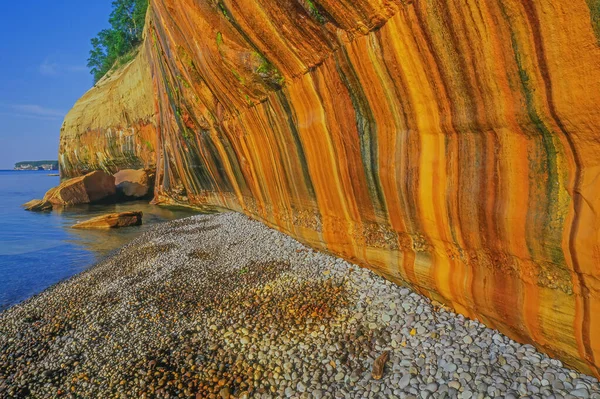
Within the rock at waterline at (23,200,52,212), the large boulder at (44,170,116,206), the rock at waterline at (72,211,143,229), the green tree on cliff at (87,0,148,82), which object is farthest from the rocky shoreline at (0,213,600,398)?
the green tree on cliff at (87,0,148,82)

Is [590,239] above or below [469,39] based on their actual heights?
below

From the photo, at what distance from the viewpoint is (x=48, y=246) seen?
51.4 ft

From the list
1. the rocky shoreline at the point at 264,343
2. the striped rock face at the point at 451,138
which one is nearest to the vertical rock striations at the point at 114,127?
the striped rock face at the point at 451,138

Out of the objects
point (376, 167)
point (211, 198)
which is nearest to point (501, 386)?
point (376, 167)

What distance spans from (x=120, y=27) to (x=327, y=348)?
52387 mm

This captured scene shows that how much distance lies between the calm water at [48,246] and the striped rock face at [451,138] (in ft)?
26.4

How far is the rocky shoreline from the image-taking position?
437 centimetres

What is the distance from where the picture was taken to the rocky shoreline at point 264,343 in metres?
4.37

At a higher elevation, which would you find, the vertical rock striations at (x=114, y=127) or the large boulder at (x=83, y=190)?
the vertical rock striations at (x=114, y=127)

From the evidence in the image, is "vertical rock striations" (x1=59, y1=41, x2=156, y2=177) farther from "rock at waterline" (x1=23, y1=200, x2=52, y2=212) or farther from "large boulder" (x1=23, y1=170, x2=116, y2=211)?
"rock at waterline" (x1=23, y1=200, x2=52, y2=212)

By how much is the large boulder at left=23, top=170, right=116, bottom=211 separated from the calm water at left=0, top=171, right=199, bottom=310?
2.98 m

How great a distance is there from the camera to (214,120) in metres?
12.6

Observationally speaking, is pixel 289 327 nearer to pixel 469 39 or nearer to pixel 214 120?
pixel 469 39

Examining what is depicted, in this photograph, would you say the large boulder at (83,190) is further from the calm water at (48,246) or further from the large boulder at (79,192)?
the calm water at (48,246)
